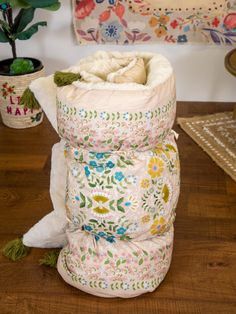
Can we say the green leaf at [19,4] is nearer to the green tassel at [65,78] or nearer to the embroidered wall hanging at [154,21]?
the embroidered wall hanging at [154,21]

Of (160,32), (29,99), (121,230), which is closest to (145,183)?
(121,230)

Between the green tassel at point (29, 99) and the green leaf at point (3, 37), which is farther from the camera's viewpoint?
the green leaf at point (3, 37)

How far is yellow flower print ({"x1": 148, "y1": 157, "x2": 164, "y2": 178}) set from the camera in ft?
3.88

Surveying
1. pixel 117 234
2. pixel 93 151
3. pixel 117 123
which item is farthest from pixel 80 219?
pixel 117 123

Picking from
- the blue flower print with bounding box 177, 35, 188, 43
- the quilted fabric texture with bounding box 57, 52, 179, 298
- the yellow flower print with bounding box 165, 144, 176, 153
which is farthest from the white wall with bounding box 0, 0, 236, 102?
the yellow flower print with bounding box 165, 144, 176, 153

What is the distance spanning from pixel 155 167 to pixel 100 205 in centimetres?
19

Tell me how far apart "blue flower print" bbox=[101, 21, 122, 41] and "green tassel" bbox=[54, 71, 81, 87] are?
1375mm

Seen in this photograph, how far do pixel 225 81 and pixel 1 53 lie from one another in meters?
1.40

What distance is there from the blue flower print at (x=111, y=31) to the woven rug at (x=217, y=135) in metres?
0.62

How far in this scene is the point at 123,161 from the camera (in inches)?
45.4

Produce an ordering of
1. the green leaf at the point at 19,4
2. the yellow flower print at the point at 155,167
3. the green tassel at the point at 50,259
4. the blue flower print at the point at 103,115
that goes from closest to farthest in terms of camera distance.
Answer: the blue flower print at the point at 103,115 < the yellow flower print at the point at 155,167 < the green tassel at the point at 50,259 < the green leaf at the point at 19,4

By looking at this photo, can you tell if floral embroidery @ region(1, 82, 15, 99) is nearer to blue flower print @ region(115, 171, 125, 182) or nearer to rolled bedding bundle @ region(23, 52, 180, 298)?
rolled bedding bundle @ region(23, 52, 180, 298)

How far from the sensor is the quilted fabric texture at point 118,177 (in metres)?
1.10

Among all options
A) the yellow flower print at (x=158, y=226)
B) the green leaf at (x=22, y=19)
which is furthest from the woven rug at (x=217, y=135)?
the green leaf at (x=22, y=19)
